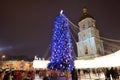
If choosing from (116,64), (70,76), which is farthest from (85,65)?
(70,76)

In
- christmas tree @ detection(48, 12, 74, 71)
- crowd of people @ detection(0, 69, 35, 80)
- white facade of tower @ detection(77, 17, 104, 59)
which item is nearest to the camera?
crowd of people @ detection(0, 69, 35, 80)

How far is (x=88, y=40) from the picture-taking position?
4347 cm

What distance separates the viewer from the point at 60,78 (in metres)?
14.6

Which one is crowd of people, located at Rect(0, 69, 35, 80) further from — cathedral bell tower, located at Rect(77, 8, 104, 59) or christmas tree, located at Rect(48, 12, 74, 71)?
cathedral bell tower, located at Rect(77, 8, 104, 59)

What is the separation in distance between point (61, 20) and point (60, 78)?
813 cm

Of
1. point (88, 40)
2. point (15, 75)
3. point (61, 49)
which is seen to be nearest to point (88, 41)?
point (88, 40)

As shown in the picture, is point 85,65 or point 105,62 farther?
point 85,65

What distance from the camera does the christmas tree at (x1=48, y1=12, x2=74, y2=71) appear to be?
17719 millimetres

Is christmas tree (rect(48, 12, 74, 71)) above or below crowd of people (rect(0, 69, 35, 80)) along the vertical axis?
above

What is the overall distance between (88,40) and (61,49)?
1035 inches

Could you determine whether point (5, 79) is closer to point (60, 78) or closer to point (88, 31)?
point (60, 78)

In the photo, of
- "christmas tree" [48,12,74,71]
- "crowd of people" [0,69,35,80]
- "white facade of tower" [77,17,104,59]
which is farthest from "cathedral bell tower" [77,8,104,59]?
"crowd of people" [0,69,35,80]

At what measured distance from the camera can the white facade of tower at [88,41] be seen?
42000 mm

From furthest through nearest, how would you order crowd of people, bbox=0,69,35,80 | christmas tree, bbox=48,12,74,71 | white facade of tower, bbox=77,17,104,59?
1. white facade of tower, bbox=77,17,104,59
2. christmas tree, bbox=48,12,74,71
3. crowd of people, bbox=0,69,35,80
